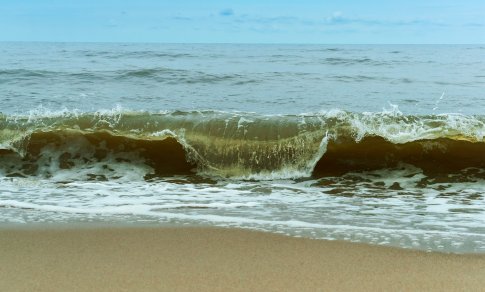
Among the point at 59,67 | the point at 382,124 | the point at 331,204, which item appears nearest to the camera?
the point at 331,204

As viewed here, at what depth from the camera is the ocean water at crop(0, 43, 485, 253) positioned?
5043 millimetres

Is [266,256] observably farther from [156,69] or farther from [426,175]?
[156,69]

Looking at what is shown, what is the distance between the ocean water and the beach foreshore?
0.32 m

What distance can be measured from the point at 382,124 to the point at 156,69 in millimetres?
10907

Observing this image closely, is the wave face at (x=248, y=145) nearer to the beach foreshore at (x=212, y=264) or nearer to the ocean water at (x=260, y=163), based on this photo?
the ocean water at (x=260, y=163)

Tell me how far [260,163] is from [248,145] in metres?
0.44

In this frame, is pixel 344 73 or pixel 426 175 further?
pixel 344 73

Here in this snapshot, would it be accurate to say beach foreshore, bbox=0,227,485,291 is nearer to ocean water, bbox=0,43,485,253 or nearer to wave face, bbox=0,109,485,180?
ocean water, bbox=0,43,485,253

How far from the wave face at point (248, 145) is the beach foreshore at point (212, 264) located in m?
2.94

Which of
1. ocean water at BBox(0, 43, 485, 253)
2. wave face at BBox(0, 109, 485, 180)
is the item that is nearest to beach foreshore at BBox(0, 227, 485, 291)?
ocean water at BBox(0, 43, 485, 253)

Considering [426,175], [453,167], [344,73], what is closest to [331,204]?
[426,175]

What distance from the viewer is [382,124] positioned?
26.8ft

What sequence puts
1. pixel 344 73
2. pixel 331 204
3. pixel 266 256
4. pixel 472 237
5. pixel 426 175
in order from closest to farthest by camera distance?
pixel 266 256
pixel 472 237
pixel 331 204
pixel 426 175
pixel 344 73

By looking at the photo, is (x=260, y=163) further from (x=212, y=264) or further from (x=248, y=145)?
(x=212, y=264)
